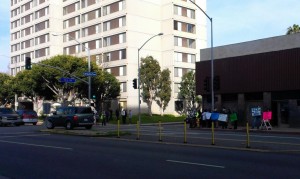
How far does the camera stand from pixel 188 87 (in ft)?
232

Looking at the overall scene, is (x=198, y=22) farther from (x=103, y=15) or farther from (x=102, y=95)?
(x=102, y=95)

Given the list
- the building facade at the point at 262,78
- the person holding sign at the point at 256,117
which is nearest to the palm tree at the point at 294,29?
the building facade at the point at 262,78

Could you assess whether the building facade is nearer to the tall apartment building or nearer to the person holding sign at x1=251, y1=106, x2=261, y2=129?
the person holding sign at x1=251, y1=106, x2=261, y2=129

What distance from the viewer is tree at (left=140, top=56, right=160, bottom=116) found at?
67.1 meters

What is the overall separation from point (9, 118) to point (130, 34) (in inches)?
1312

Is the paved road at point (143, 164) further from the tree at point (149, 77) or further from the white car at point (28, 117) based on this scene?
the tree at point (149, 77)

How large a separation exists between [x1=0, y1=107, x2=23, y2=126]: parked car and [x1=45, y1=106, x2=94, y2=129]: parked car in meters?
10.0

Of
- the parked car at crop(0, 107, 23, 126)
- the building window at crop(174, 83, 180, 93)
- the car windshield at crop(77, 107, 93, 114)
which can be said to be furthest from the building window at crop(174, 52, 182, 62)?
the car windshield at crop(77, 107, 93, 114)

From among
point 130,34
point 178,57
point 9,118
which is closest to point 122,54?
point 130,34

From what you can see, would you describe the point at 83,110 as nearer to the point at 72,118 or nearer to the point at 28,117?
the point at 72,118

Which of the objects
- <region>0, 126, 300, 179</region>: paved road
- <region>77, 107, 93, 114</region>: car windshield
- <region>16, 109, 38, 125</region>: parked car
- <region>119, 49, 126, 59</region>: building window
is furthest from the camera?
<region>119, 49, 126, 59</region>: building window

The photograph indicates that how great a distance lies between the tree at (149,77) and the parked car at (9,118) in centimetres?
2740

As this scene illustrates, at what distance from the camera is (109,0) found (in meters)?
74.9

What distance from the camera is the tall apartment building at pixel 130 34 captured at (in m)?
71.6
